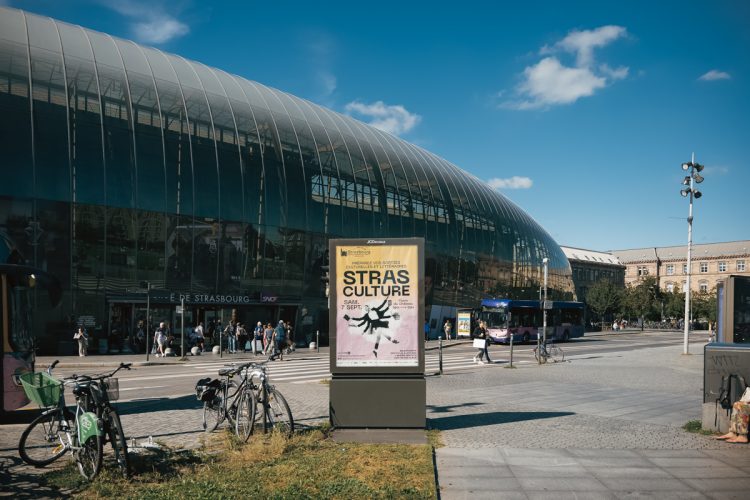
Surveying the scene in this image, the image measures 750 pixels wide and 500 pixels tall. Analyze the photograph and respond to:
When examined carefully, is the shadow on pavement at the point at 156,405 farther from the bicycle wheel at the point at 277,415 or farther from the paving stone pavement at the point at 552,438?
the bicycle wheel at the point at 277,415

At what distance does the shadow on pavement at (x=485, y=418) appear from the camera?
1095 centimetres

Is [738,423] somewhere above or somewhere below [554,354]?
above

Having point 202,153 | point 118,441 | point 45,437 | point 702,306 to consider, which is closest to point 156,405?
point 45,437

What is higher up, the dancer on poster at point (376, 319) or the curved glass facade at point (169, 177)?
the curved glass facade at point (169, 177)

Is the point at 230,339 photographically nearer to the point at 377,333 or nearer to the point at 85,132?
the point at 85,132

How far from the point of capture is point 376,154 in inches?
2026

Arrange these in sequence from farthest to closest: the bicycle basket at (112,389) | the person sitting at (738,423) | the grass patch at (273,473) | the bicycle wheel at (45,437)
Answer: the person sitting at (738,423)
the bicycle wheel at (45,437)
the bicycle basket at (112,389)
the grass patch at (273,473)

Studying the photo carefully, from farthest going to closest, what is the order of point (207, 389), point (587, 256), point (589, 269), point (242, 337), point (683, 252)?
point (683, 252) → point (587, 256) → point (589, 269) → point (242, 337) → point (207, 389)

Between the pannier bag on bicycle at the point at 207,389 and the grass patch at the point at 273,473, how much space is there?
922mm

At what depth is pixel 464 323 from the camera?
158 feet

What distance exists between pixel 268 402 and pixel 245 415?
0.42 m

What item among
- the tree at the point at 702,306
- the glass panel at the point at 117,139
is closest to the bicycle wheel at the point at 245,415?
the glass panel at the point at 117,139

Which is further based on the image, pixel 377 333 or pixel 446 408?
pixel 446 408

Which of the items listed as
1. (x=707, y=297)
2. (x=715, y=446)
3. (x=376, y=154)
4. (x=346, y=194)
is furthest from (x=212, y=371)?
(x=707, y=297)
